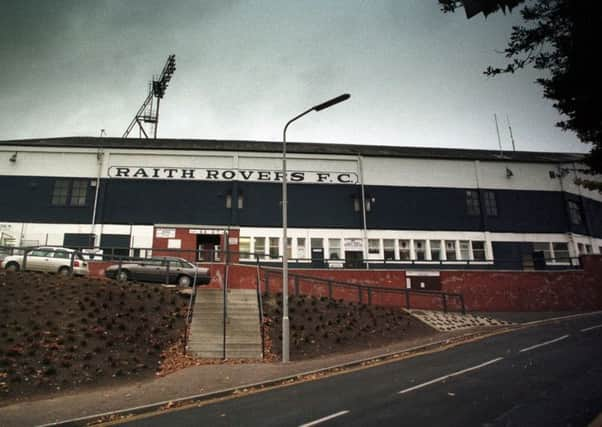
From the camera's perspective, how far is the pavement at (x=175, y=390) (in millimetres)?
7617

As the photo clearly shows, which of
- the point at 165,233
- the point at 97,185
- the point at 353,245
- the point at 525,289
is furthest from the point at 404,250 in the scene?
the point at 97,185

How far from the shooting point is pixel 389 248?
30.2 meters

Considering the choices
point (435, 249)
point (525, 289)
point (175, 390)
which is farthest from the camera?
point (435, 249)

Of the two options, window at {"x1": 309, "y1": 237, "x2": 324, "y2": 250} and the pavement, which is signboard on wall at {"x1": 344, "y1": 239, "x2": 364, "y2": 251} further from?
the pavement

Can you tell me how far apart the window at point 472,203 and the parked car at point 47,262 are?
28.0 meters

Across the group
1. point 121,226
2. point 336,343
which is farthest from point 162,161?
point 336,343

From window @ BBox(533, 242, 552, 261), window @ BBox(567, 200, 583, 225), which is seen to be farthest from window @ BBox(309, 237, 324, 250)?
window @ BBox(567, 200, 583, 225)

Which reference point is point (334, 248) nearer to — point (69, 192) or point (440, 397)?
point (69, 192)

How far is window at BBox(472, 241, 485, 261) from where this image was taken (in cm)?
3072

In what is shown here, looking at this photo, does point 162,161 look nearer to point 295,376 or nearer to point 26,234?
point 26,234

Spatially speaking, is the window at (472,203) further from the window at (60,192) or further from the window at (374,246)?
the window at (60,192)

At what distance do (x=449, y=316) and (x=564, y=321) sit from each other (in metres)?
5.79

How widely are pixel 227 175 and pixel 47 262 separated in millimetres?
14404

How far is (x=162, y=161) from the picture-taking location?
30469 millimetres
